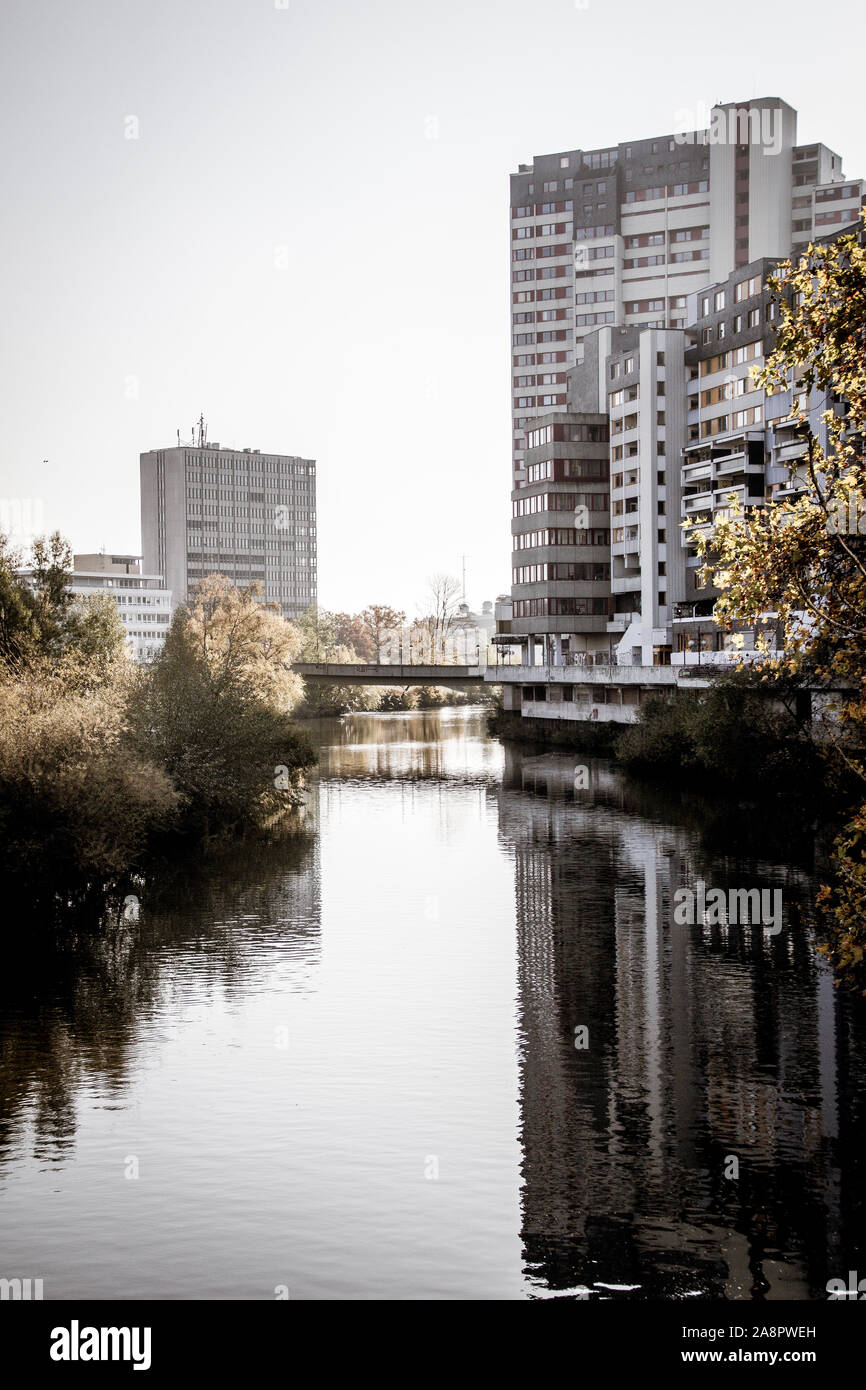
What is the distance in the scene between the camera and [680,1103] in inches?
795

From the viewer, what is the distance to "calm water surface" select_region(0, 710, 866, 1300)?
50.8 feet

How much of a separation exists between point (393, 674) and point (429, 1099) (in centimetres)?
8632

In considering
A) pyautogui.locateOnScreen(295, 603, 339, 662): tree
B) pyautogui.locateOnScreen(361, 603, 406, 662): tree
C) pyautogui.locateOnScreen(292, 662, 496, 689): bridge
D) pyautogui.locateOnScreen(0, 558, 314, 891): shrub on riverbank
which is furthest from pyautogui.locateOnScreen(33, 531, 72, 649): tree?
pyautogui.locateOnScreen(361, 603, 406, 662): tree

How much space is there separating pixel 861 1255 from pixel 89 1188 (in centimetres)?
946

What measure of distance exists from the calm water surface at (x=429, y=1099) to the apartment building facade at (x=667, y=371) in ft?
109

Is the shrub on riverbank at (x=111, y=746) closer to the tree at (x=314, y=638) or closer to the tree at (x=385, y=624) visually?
the tree at (x=314, y=638)

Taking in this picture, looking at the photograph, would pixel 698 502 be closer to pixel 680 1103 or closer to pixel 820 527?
pixel 680 1103

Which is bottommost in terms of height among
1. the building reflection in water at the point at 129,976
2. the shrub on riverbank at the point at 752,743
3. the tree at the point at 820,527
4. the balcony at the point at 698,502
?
the building reflection in water at the point at 129,976

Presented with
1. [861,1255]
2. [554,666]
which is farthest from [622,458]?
[861,1255]

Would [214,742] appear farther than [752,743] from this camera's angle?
No

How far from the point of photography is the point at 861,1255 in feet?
49.9

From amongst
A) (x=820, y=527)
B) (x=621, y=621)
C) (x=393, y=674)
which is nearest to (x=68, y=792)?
(x=820, y=527)

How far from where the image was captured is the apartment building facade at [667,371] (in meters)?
90.6

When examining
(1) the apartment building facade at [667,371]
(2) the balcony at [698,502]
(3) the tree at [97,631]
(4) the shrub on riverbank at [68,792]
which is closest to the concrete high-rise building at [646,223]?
(1) the apartment building facade at [667,371]
